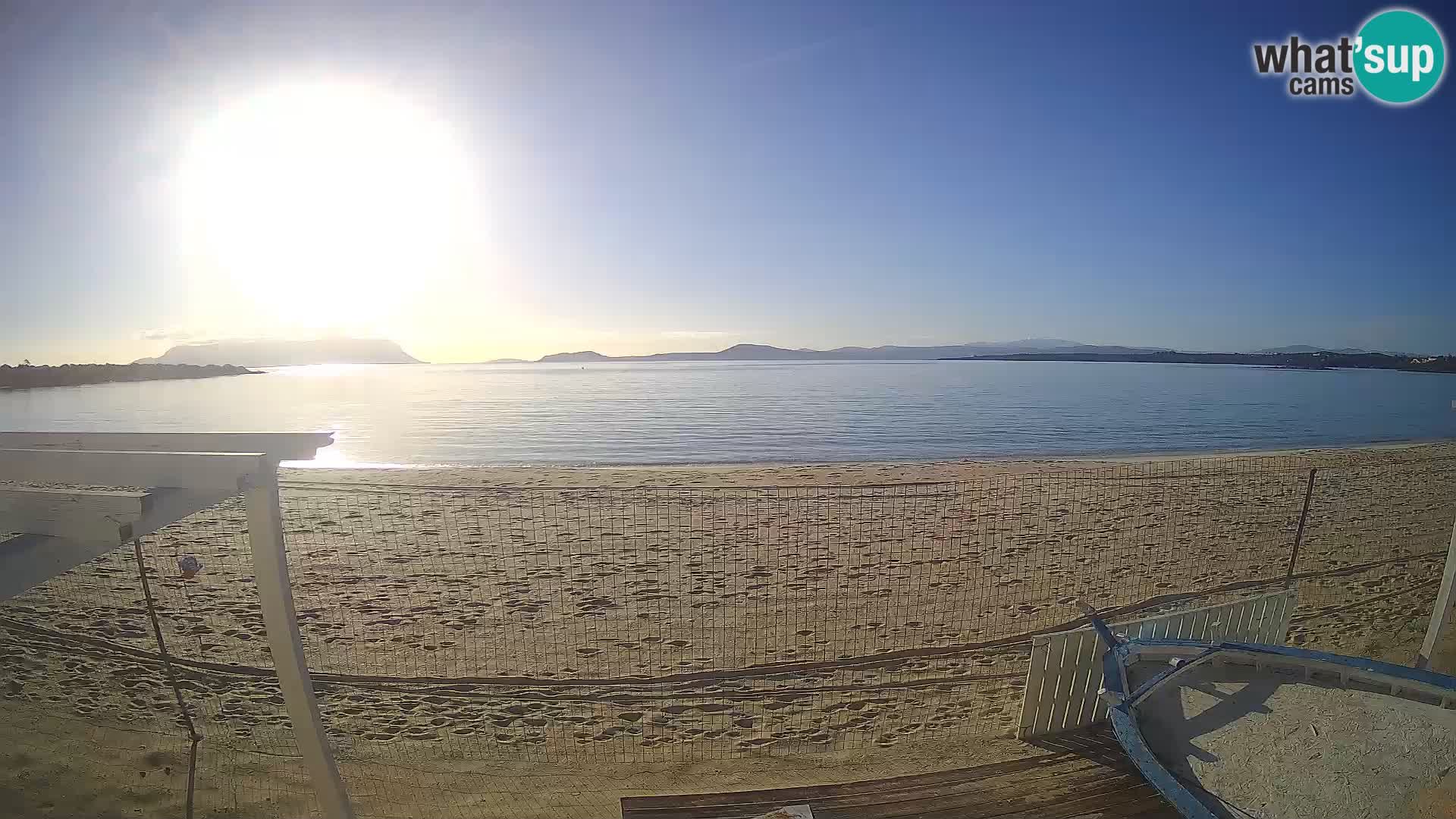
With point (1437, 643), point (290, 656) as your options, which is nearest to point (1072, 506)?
point (1437, 643)

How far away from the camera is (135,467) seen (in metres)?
2.17

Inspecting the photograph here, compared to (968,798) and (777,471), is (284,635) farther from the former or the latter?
(777,471)

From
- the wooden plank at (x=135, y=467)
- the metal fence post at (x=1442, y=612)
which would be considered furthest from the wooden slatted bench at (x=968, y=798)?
the metal fence post at (x=1442, y=612)

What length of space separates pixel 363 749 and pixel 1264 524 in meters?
14.6

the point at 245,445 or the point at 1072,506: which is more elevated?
the point at 245,445

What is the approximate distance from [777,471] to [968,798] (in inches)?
670

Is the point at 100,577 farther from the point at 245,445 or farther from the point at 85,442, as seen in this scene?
the point at 245,445

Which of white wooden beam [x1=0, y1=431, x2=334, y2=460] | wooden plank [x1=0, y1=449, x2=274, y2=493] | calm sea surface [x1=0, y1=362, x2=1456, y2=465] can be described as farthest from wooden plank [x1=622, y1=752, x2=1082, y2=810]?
calm sea surface [x1=0, y1=362, x2=1456, y2=465]

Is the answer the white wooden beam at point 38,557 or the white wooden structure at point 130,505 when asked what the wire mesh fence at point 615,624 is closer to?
the white wooden structure at point 130,505

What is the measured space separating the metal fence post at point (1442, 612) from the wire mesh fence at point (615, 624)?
162cm

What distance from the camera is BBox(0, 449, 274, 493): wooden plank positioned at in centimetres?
210

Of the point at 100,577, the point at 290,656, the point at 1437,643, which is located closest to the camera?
the point at 290,656

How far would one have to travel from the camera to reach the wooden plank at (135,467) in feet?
6.89

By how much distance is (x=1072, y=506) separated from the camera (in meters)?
14.1
